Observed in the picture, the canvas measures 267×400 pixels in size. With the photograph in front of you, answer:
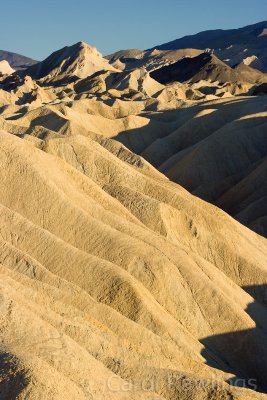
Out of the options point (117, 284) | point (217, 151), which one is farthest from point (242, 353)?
point (217, 151)

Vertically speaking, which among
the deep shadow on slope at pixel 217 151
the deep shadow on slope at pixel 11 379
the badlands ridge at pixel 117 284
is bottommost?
the deep shadow on slope at pixel 217 151

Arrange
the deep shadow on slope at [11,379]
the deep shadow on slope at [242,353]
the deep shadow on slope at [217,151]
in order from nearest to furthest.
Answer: the deep shadow on slope at [11,379], the deep shadow on slope at [242,353], the deep shadow on slope at [217,151]

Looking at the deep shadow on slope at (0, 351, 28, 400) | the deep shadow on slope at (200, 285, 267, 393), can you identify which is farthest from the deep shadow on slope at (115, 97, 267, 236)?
the deep shadow on slope at (0, 351, 28, 400)

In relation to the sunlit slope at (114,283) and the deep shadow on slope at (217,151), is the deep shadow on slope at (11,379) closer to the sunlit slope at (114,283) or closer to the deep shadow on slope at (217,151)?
the sunlit slope at (114,283)

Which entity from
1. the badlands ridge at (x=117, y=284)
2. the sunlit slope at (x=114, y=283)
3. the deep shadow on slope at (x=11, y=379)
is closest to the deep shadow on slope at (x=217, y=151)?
the badlands ridge at (x=117, y=284)

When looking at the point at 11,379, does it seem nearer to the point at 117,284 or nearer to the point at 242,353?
the point at 117,284

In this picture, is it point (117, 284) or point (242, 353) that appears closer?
point (117, 284)

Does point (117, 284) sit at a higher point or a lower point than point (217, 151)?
higher

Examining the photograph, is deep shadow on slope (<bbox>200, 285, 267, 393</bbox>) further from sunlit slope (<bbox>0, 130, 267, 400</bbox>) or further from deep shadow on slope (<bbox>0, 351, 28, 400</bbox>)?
deep shadow on slope (<bbox>0, 351, 28, 400</bbox>)

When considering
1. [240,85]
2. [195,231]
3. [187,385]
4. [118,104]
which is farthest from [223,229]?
[240,85]
